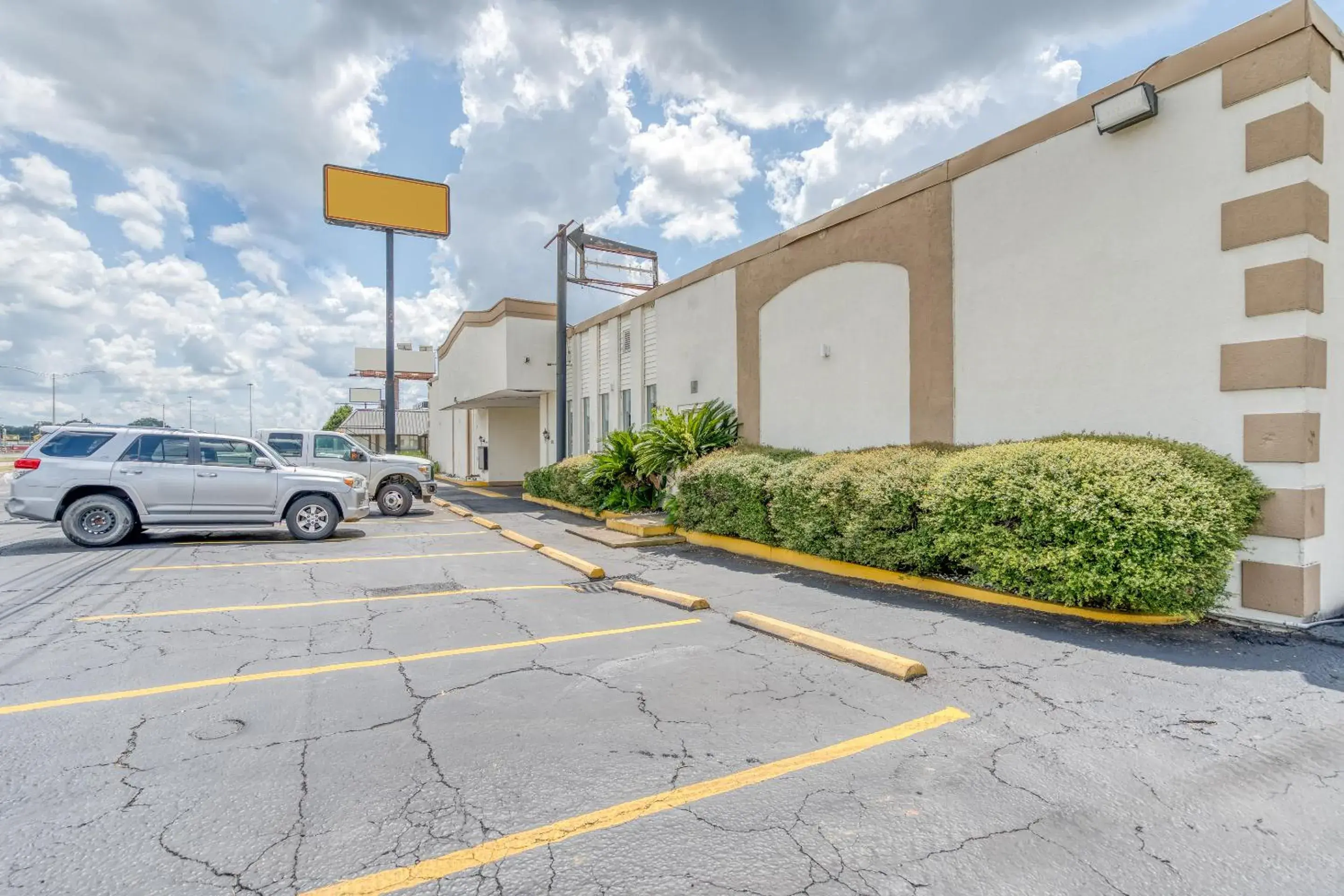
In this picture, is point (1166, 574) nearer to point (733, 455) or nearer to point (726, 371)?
point (733, 455)

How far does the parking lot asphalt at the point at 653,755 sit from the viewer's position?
97.8 inches

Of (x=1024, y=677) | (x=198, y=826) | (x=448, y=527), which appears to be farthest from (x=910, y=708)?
(x=448, y=527)

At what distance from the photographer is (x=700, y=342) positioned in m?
14.3

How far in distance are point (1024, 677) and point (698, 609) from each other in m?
3.02

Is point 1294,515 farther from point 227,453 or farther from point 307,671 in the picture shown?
point 227,453

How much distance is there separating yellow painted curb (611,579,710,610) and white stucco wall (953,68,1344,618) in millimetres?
4289

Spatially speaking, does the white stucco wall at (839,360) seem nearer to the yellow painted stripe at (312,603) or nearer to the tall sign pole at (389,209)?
the yellow painted stripe at (312,603)

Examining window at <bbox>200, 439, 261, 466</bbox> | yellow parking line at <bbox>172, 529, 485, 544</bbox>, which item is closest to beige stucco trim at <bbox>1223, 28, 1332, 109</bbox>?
yellow parking line at <bbox>172, 529, 485, 544</bbox>

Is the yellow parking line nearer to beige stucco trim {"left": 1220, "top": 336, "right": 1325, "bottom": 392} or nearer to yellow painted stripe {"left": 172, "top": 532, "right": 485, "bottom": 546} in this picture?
yellow painted stripe {"left": 172, "top": 532, "right": 485, "bottom": 546}

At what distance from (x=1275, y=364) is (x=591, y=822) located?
6.65 meters

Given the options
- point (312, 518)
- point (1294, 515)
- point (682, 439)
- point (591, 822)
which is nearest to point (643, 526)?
point (682, 439)

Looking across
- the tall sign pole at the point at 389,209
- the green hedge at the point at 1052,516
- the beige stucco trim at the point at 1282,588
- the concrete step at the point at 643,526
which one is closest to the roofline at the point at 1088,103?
the green hedge at the point at 1052,516

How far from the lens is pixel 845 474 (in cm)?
791

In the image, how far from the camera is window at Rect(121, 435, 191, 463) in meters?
10.0
